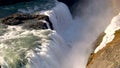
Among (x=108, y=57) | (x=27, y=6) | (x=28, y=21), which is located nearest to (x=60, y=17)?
(x=27, y=6)

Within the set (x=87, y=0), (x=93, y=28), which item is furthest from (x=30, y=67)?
(x=87, y=0)

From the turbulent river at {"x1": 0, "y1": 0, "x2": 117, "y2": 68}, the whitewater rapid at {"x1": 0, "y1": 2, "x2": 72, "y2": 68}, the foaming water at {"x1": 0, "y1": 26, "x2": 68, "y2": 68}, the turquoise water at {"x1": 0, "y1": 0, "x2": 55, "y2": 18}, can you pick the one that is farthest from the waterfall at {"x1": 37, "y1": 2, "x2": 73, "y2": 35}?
the foaming water at {"x1": 0, "y1": 26, "x2": 68, "y2": 68}

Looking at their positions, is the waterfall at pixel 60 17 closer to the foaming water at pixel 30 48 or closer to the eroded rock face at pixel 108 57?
the foaming water at pixel 30 48

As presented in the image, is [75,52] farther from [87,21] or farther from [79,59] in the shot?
[87,21]

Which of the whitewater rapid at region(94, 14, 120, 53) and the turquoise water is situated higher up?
the whitewater rapid at region(94, 14, 120, 53)

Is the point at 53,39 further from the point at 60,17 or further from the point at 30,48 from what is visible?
the point at 60,17

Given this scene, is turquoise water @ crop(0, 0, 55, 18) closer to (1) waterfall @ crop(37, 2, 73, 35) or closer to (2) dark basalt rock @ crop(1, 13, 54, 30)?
(1) waterfall @ crop(37, 2, 73, 35)

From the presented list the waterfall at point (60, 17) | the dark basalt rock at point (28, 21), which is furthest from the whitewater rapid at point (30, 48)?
the waterfall at point (60, 17)
